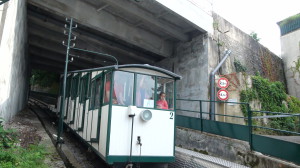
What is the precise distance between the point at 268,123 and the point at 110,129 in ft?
31.1

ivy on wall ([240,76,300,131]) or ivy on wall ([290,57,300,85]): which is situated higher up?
ivy on wall ([290,57,300,85])

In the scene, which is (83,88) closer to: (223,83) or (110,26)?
(110,26)

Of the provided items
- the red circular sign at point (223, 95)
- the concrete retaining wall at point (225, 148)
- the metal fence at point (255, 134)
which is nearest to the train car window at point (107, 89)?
the metal fence at point (255, 134)

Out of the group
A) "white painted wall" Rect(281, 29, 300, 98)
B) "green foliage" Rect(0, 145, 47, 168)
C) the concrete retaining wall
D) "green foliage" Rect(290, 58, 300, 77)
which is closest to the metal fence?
the concrete retaining wall

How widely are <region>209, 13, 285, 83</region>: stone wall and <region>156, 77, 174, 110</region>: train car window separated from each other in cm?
625

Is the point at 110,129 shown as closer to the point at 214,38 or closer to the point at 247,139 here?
the point at 247,139

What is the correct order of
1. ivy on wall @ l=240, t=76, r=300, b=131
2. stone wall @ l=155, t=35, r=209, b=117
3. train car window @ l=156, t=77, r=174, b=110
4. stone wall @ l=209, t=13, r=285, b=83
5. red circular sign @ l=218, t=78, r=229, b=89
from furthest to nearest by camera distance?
stone wall @ l=209, t=13, r=285, b=83, stone wall @ l=155, t=35, r=209, b=117, ivy on wall @ l=240, t=76, r=300, b=131, red circular sign @ l=218, t=78, r=229, b=89, train car window @ l=156, t=77, r=174, b=110

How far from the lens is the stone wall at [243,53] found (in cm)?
1320

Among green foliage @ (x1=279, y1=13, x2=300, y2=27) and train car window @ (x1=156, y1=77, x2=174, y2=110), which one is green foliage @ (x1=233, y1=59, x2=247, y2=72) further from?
train car window @ (x1=156, y1=77, x2=174, y2=110)

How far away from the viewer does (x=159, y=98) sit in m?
6.40

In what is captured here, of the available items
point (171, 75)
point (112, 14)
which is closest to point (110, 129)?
point (171, 75)

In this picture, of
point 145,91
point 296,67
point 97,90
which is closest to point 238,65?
point 296,67

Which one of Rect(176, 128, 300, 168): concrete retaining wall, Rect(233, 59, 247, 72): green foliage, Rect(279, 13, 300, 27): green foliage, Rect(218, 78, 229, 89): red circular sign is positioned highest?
Rect(279, 13, 300, 27): green foliage

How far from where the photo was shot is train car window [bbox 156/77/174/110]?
639cm
